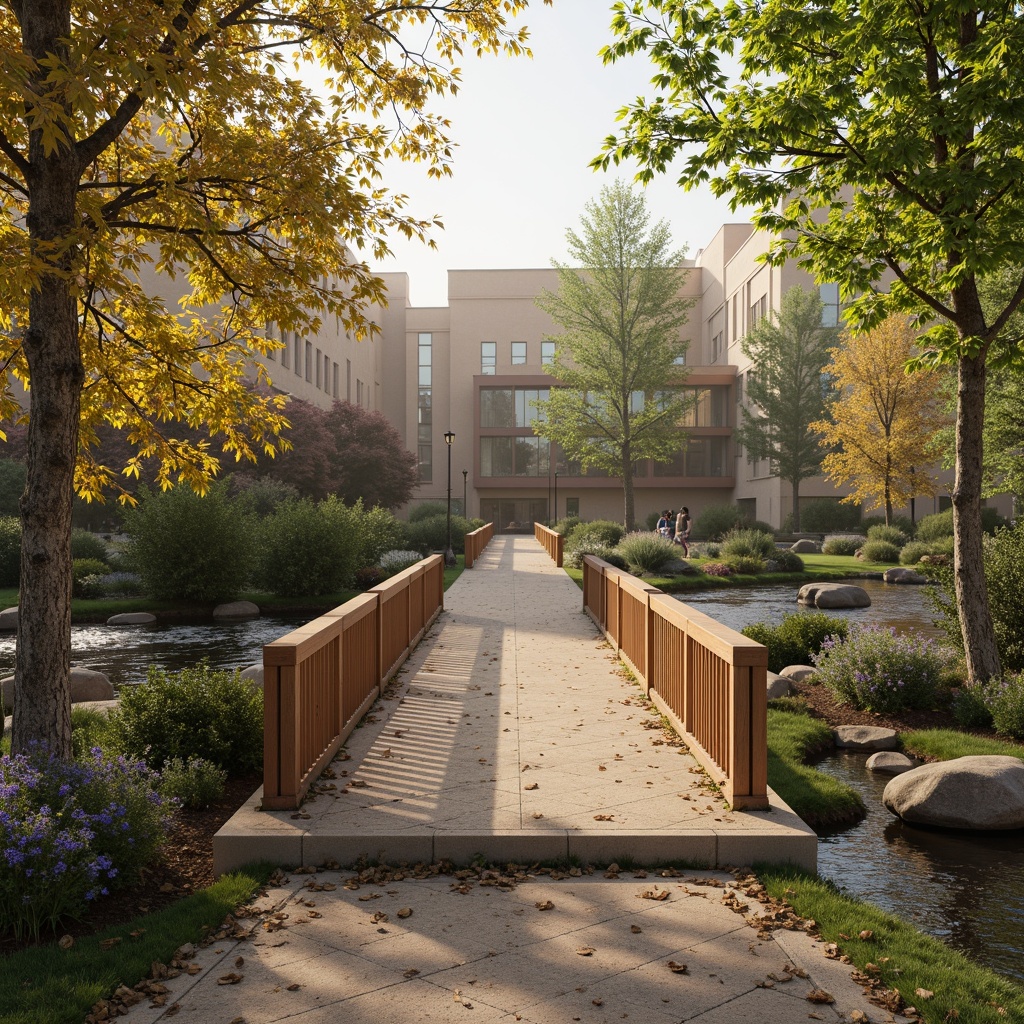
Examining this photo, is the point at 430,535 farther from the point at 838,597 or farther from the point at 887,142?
the point at 887,142

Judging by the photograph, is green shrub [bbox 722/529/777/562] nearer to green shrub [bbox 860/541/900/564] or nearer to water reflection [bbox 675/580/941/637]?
water reflection [bbox 675/580/941/637]

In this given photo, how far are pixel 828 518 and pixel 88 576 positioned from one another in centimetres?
3711

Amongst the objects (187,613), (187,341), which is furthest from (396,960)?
(187,613)

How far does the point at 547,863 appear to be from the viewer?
17.4 feet

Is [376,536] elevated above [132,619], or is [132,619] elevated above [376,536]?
[376,536]

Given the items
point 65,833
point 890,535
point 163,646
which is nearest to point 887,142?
point 65,833

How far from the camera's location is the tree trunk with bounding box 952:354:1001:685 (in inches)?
396

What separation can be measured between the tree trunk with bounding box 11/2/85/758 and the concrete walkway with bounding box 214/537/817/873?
1524 mm

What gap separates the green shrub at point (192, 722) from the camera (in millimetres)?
7016

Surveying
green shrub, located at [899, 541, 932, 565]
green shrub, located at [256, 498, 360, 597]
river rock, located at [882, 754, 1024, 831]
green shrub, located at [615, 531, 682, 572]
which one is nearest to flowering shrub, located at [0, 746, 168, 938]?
river rock, located at [882, 754, 1024, 831]

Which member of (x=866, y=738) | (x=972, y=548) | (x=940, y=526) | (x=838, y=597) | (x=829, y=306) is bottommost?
(x=866, y=738)

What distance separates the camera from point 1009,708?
915 centimetres

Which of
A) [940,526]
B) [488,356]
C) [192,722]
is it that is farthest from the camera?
[488,356]

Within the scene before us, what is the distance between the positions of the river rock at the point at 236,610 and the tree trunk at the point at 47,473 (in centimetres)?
A: 1527
